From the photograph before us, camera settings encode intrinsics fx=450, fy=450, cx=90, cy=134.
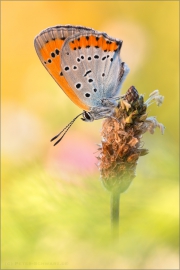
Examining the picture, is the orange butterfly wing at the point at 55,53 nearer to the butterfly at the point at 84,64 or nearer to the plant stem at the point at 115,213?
the butterfly at the point at 84,64

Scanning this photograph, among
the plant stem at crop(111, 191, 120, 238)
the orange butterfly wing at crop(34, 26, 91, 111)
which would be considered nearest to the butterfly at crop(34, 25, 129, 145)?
the orange butterfly wing at crop(34, 26, 91, 111)

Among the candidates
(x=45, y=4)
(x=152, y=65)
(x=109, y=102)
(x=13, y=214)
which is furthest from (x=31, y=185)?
(x=45, y=4)

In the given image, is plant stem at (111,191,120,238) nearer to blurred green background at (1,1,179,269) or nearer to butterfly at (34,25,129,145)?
blurred green background at (1,1,179,269)

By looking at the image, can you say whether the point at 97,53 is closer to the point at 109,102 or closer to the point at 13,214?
the point at 109,102

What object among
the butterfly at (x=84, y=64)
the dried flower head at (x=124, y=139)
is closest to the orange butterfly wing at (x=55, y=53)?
the butterfly at (x=84, y=64)

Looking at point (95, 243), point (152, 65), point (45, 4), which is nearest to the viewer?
point (95, 243)

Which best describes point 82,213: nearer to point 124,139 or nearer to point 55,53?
point 124,139

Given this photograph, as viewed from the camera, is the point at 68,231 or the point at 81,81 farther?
the point at 81,81
